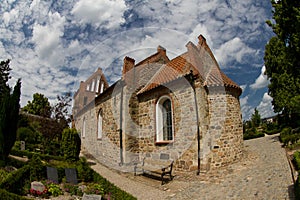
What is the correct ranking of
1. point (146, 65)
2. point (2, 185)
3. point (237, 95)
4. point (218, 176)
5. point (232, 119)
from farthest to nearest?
point (146, 65) < point (237, 95) < point (232, 119) < point (218, 176) < point (2, 185)

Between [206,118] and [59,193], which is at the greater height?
[206,118]

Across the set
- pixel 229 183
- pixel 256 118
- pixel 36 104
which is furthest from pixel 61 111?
pixel 256 118

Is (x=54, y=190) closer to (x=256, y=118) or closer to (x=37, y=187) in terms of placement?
(x=37, y=187)

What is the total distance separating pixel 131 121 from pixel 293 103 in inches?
371

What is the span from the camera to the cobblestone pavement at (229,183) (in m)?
6.25

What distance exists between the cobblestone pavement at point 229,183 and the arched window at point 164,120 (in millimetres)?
2198

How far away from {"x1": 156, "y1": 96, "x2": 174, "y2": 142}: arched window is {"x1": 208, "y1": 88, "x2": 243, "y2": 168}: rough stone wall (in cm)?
231

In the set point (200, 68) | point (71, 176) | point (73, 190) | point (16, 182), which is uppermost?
point (200, 68)

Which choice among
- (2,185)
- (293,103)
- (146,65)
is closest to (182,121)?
(146,65)

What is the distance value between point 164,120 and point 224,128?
3.23 metres

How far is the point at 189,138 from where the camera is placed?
31.3 feet

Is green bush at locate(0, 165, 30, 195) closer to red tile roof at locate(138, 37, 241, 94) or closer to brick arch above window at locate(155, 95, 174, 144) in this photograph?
brick arch above window at locate(155, 95, 174, 144)

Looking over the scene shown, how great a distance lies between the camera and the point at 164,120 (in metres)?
11.3

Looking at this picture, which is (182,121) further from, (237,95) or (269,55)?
(269,55)
